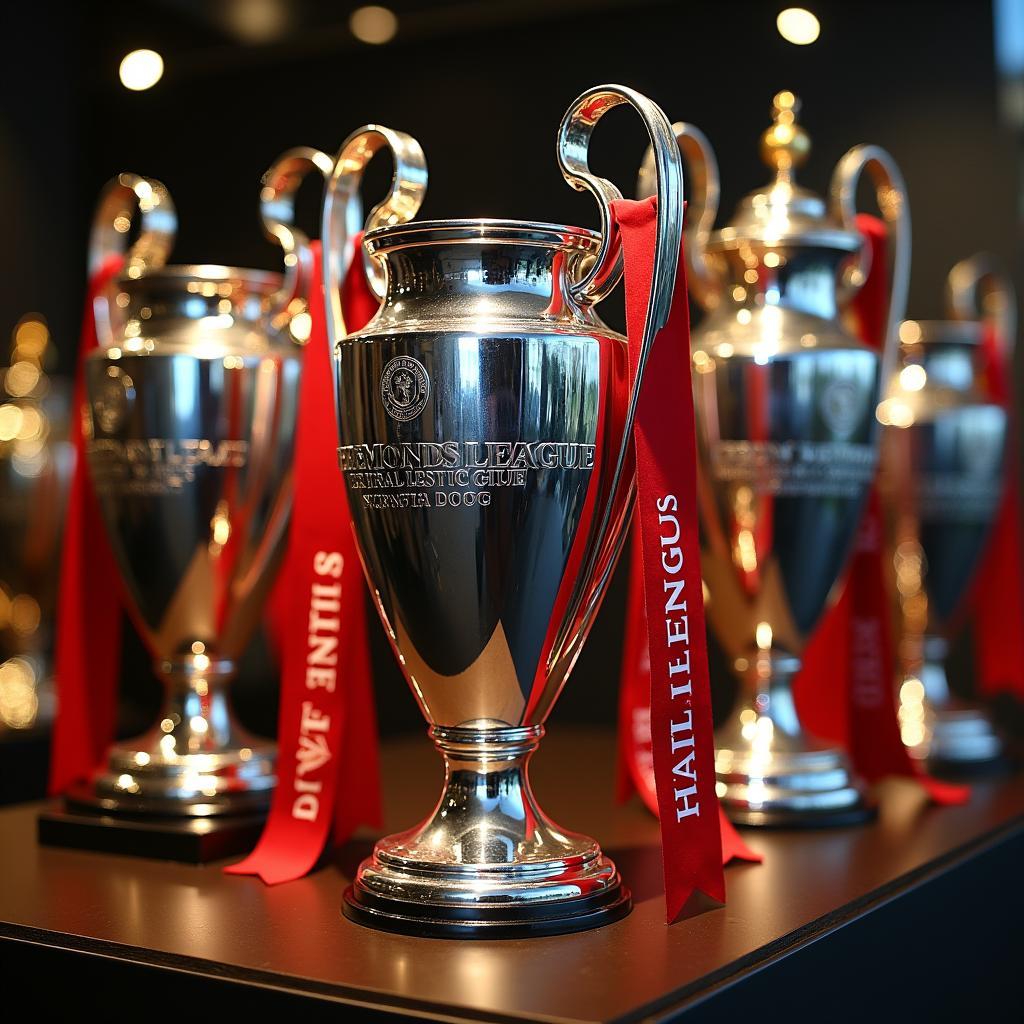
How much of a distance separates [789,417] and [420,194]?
48cm

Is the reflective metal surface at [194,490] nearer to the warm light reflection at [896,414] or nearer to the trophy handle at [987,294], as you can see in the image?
the warm light reflection at [896,414]

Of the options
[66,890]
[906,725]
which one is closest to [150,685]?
[906,725]

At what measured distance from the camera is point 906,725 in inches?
80.9

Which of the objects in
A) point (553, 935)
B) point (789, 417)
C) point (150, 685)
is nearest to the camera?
point (553, 935)

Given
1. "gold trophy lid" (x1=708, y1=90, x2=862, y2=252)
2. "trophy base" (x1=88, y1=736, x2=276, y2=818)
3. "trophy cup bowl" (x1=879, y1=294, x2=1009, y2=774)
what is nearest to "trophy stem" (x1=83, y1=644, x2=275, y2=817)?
"trophy base" (x1=88, y1=736, x2=276, y2=818)

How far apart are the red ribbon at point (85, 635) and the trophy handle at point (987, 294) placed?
3.92 feet

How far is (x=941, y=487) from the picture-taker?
2.03 metres

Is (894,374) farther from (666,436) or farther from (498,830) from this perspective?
(498,830)

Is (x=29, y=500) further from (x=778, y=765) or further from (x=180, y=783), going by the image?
(x=778, y=765)

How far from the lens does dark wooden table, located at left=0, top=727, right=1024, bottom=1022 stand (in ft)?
3.24

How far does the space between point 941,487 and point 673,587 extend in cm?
96

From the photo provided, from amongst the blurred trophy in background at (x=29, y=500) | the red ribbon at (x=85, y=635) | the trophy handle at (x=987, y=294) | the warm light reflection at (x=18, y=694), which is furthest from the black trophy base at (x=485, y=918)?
the blurred trophy in background at (x=29, y=500)

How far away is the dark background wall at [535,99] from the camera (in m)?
2.13

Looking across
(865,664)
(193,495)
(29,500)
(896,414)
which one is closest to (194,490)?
(193,495)
